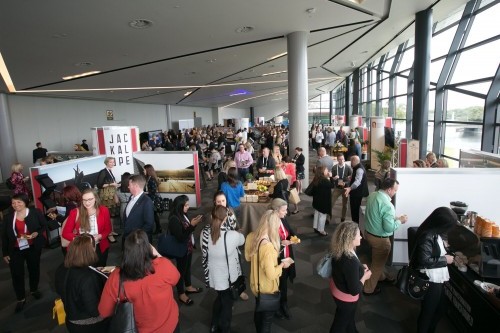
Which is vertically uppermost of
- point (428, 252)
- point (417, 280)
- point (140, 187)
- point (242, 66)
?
point (242, 66)

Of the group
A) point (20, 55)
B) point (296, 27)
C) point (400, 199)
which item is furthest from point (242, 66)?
point (400, 199)

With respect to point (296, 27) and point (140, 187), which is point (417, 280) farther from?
point (296, 27)

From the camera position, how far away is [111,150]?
6891 millimetres

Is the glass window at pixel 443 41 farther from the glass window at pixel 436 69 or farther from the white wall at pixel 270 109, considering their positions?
the white wall at pixel 270 109

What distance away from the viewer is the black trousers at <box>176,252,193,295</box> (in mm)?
3506

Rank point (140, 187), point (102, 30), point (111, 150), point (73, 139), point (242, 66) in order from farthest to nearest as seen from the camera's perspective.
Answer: point (73, 139) < point (242, 66) < point (111, 150) < point (102, 30) < point (140, 187)

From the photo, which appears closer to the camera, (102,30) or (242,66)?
(102,30)

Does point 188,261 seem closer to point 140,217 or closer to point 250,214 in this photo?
point 140,217

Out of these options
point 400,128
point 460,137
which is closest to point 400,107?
point 400,128

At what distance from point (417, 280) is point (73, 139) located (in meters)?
15.0

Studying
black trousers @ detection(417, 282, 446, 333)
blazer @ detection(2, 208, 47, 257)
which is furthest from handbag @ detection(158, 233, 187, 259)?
black trousers @ detection(417, 282, 446, 333)

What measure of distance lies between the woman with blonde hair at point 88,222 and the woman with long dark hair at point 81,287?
118cm

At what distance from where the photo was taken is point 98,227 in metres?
3.34

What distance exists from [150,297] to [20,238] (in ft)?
8.11
